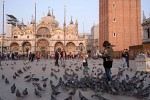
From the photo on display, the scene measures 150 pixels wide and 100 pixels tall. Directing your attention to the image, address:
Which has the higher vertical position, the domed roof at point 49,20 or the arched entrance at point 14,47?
the domed roof at point 49,20

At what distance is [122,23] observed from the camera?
1751 inches

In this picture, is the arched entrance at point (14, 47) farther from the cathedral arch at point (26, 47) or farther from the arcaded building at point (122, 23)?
the arcaded building at point (122, 23)

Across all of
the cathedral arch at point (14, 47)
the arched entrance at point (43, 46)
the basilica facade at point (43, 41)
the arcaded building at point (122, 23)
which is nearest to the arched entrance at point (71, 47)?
the basilica facade at point (43, 41)

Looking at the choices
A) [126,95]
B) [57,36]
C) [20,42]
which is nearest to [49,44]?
[57,36]

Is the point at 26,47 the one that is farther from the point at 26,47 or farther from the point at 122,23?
the point at 122,23

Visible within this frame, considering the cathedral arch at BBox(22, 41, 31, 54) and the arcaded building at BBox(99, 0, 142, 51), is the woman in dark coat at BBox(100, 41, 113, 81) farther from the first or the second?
the cathedral arch at BBox(22, 41, 31, 54)

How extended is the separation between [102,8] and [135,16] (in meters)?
6.98

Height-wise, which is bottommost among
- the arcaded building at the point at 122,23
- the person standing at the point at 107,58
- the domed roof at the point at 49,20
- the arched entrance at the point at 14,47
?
the person standing at the point at 107,58

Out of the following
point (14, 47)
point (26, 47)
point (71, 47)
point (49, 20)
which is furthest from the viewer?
point (49, 20)

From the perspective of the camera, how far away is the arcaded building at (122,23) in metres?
43.8

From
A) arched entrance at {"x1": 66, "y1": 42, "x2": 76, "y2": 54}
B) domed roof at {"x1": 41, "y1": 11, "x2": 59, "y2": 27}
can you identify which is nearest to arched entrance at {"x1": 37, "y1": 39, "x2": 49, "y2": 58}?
arched entrance at {"x1": 66, "y1": 42, "x2": 76, "y2": 54}

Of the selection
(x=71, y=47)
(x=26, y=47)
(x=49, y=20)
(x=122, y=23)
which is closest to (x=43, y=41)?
(x=26, y=47)

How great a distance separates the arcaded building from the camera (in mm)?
43778

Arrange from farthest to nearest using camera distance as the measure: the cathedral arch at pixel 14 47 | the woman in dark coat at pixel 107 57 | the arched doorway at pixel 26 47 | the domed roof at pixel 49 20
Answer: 1. the domed roof at pixel 49 20
2. the arched doorway at pixel 26 47
3. the cathedral arch at pixel 14 47
4. the woman in dark coat at pixel 107 57
